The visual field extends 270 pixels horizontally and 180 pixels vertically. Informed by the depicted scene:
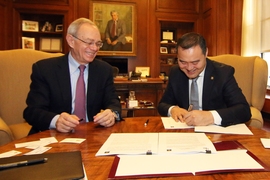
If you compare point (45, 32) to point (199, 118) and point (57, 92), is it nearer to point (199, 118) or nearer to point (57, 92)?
point (57, 92)

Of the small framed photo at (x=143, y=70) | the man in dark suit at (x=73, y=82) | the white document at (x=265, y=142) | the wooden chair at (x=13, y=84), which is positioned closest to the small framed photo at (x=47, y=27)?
the small framed photo at (x=143, y=70)

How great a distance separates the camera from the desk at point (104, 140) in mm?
647

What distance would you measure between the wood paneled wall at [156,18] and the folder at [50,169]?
14.5ft

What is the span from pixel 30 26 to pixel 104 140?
15.9 ft

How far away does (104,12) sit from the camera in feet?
16.6

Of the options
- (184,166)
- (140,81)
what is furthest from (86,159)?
(140,81)

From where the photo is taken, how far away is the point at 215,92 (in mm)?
1610

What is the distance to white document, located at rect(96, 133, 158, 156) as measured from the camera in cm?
83

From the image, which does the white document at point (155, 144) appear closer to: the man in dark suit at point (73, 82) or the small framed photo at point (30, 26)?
the man in dark suit at point (73, 82)

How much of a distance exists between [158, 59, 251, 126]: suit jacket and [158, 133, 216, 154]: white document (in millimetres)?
442

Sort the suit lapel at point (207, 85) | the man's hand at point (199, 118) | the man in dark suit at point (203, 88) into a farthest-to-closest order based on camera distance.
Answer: the suit lapel at point (207, 85) < the man in dark suit at point (203, 88) < the man's hand at point (199, 118)

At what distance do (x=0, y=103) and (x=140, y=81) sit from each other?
299 centimetres

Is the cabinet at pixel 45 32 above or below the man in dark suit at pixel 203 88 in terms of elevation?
above

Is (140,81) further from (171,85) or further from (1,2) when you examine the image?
(1,2)
